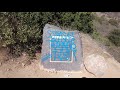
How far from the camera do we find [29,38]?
41.6 feet

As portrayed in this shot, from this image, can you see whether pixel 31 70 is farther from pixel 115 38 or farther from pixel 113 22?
pixel 113 22

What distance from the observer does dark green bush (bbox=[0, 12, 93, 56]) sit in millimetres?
12414

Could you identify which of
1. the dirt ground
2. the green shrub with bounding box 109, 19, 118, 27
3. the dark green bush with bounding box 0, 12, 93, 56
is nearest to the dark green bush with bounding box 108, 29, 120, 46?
the green shrub with bounding box 109, 19, 118, 27

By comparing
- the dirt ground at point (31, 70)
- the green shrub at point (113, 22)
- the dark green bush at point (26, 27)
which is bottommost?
the dirt ground at point (31, 70)

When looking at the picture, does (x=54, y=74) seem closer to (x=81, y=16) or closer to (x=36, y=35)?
(x=36, y=35)

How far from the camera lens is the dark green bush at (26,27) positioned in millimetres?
12414

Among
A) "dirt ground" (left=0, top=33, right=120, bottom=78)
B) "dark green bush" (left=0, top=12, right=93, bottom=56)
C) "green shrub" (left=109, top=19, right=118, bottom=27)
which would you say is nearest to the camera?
"dirt ground" (left=0, top=33, right=120, bottom=78)

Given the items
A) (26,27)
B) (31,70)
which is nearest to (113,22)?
(26,27)

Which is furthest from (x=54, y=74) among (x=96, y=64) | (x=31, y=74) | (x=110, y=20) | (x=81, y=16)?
(x=110, y=20)

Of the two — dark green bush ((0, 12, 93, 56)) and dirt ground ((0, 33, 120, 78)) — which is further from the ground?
dark green bush ((0, 12, 93, 56))

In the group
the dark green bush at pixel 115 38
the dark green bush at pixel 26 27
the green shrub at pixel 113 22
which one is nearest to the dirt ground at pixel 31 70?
the dark green bush at pixel 26 27

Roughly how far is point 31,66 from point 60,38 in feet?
5.43

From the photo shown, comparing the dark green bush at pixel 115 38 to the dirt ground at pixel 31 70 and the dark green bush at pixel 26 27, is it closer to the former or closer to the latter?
the dark green bush at pixel 26 27

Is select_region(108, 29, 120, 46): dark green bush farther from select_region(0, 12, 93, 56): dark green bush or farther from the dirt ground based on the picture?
the dirt ground
